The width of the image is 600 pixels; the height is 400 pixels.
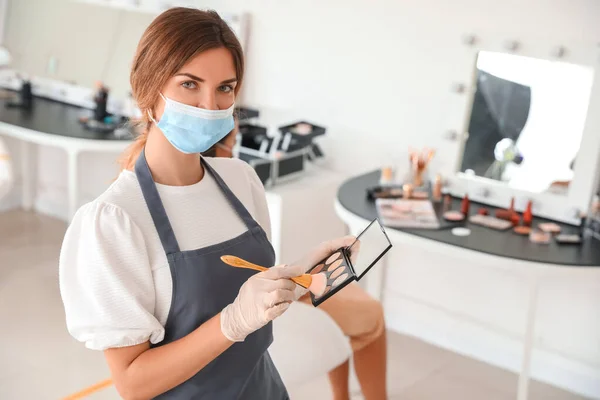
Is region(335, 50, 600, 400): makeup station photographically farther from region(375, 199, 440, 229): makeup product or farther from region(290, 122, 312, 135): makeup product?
region(290, 122, 312, 135): makeup product

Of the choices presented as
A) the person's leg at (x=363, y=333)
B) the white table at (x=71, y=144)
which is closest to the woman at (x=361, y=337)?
the person's leg at (x=363, y=333)

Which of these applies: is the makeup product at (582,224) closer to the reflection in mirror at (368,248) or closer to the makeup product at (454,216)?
the makeup product at (454,216)

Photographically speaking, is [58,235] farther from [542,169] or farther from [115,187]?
[115,187]

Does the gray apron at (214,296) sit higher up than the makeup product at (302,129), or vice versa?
the makeup product at (302,129)

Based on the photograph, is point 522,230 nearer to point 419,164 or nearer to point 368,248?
point 419,164

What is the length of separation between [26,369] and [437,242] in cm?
149

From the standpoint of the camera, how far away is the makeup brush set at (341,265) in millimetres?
1395

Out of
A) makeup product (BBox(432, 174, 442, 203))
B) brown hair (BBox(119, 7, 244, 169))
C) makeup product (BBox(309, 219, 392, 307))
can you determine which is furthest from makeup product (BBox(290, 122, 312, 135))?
brown hair (BBox(119, 7, 244, 169))

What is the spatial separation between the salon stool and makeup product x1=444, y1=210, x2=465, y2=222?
657 millimetres

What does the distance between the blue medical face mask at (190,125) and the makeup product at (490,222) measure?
4.61 ft

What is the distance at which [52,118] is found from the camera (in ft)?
12.5

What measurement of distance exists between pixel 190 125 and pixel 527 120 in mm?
1613

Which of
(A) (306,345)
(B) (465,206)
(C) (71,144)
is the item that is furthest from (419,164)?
(C) (71,144)

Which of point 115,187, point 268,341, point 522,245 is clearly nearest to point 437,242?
point 522,245
